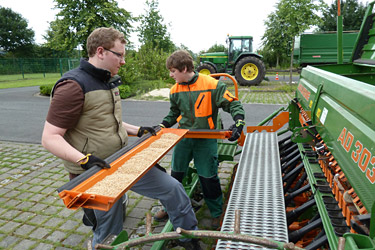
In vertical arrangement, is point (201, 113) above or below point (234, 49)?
below

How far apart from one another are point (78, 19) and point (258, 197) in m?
15.7

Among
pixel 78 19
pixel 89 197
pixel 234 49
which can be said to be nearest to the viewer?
pixel 89 197

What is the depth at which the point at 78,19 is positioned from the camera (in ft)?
49.8

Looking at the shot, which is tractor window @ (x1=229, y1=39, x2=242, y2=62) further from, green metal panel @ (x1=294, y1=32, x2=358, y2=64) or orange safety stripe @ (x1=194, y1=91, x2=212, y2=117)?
orange safety stripe @ (x1=194, y1=91, x2=212, y2=117)

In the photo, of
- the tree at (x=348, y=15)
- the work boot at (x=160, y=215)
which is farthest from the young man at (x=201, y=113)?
the tree at (x=348, y=15)

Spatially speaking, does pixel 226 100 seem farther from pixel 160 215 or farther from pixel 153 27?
pixel 153 27

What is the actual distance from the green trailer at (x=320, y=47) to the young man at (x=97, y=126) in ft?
42.8

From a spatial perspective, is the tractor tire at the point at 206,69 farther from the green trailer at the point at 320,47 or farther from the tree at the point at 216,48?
the tree at the point at 216,48

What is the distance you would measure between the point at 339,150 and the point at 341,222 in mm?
478

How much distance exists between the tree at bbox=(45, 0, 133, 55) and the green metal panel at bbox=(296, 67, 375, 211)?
1525 centimetres

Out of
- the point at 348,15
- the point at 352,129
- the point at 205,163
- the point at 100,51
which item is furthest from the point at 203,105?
the point at 348,15

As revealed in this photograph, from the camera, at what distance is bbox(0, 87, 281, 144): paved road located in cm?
755

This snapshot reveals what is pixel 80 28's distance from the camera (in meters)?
15.7

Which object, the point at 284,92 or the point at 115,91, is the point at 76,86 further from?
the point at 284,92
